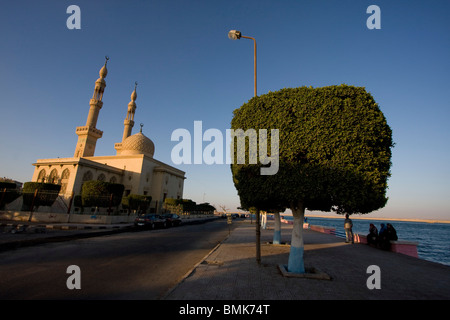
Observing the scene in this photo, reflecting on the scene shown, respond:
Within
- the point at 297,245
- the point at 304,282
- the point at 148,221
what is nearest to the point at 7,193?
the point at 148,221

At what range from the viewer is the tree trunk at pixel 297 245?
23.0 feet

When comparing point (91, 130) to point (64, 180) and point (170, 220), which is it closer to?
point (64, 180)

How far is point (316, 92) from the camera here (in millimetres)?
7191

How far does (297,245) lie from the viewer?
23.5 feet

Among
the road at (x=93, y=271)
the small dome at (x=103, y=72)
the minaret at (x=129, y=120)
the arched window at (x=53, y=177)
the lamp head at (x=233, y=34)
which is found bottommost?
the road at (x=93, y=271)

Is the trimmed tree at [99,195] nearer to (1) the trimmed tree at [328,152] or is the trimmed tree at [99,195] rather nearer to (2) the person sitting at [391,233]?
(1) the trimmed tree at [328,152]

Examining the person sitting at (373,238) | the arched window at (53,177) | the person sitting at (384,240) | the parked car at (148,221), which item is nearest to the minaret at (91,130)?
the arched window at (53,177)

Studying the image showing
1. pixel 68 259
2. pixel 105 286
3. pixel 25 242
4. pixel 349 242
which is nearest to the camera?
pixel 105 286

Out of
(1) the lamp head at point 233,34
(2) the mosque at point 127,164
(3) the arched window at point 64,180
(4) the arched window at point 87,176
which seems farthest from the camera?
(2) the mosque at point 127,164

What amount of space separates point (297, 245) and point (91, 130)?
170 feet

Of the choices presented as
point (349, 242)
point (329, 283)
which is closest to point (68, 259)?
point (329, 283)

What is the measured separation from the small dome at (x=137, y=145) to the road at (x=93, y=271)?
133 ft
